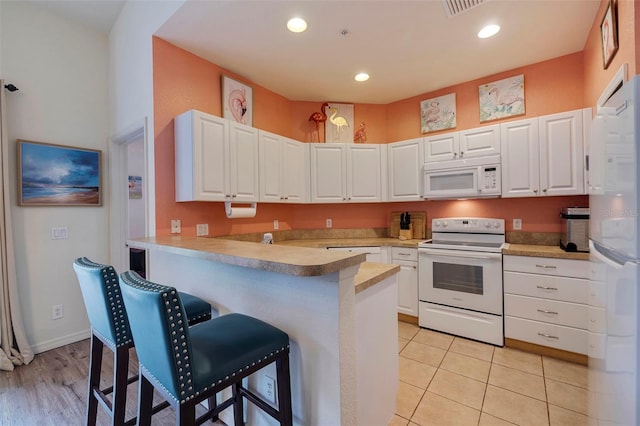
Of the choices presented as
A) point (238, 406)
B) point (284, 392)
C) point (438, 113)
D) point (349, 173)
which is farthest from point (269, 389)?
point (438, 113)

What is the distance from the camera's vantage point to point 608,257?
1.09 m

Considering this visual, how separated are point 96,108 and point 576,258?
469cm

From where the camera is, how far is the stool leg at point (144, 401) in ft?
3.45

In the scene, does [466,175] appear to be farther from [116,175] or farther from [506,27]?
[116,175]

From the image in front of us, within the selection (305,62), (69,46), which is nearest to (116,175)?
(69,46)

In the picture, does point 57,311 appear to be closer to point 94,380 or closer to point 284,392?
point 94,380

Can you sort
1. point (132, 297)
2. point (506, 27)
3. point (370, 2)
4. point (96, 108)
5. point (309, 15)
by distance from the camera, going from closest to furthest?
point (132, 297) < point (370, 2) < point (309, 15) < point (506, 27) < point (96, 108)

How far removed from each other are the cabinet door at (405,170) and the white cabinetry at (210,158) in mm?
1793

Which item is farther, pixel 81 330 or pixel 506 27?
pixel 81 330

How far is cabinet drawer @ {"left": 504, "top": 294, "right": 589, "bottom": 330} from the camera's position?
2229 millimetres

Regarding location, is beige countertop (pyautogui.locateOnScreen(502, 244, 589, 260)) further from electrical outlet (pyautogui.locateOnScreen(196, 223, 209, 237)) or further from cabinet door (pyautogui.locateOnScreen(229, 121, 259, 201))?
electrical outlet (pyautogui.locateOnScreen(196, 223, 209, 237))

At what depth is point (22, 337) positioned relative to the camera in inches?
93.4

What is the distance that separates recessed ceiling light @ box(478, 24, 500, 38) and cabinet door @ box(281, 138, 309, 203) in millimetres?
2045

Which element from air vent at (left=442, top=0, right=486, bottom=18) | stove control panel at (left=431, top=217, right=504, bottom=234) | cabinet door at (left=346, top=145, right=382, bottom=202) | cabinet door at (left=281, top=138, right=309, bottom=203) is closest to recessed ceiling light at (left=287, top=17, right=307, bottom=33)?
air vent at (left=442, top=0, right=486, bottom=18)
